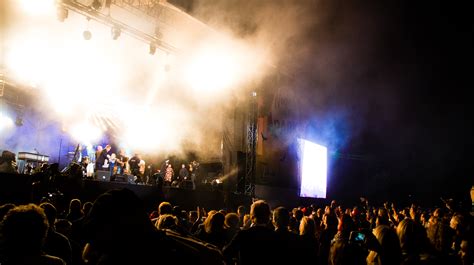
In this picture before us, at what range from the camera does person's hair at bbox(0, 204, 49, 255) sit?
6.67 ft

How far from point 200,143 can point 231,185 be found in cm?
307

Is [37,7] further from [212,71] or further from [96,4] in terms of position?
[212,71]

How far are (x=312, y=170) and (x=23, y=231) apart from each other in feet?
58.3

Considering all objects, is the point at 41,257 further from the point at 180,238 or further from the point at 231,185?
the point at 231,185

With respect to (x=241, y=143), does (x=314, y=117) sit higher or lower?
higher

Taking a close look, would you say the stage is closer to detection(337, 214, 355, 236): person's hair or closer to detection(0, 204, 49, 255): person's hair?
detection(0, 204, 49, 255): person's hair

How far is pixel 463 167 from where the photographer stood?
26.5 metres

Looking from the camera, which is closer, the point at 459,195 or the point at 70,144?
the point at 70,144

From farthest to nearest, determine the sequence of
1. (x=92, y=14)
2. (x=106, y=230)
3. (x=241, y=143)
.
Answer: (x=241, y=143)
(x=92, y=14)
(x=106, y=230)

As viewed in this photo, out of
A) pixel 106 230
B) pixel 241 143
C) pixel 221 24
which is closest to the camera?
pixel 106 230

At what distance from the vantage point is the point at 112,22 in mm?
11453

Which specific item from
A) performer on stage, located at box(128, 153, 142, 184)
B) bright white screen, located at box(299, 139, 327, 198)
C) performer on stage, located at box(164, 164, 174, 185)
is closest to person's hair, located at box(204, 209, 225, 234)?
performer on stage, located at box(164, 164, 174, 185)

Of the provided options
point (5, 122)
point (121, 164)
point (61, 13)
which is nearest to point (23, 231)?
point (61, 13)

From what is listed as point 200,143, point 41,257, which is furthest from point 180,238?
point 200,143
